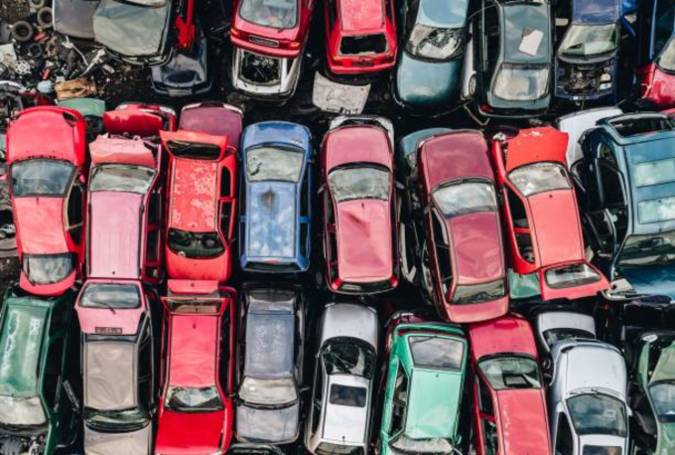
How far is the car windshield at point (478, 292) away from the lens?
7.90 m

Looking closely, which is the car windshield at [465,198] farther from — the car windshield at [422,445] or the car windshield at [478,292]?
the car windshield at [422,445]

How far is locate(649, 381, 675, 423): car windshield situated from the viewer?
8109mm

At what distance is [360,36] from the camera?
8.23 m

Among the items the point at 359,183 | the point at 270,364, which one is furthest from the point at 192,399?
the point at 359,183

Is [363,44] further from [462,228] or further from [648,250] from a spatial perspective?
[648,250]

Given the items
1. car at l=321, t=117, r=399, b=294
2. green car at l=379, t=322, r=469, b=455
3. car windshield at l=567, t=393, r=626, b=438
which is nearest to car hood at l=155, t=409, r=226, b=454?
green car at l=379, t=322, r=469, b=455

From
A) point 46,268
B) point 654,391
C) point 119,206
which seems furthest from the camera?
point 654,391

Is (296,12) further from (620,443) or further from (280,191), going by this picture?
(620,443)

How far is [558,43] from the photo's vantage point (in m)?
8.56

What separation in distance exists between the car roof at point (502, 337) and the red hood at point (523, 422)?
549mm

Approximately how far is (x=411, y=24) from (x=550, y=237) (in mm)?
3400

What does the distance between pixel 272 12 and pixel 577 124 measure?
14.9 ft

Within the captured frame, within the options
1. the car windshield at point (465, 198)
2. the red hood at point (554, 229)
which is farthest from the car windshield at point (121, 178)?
the red hood at point (554, 229)

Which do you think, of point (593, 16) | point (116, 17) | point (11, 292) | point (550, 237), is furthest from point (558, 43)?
point (11, 292)
